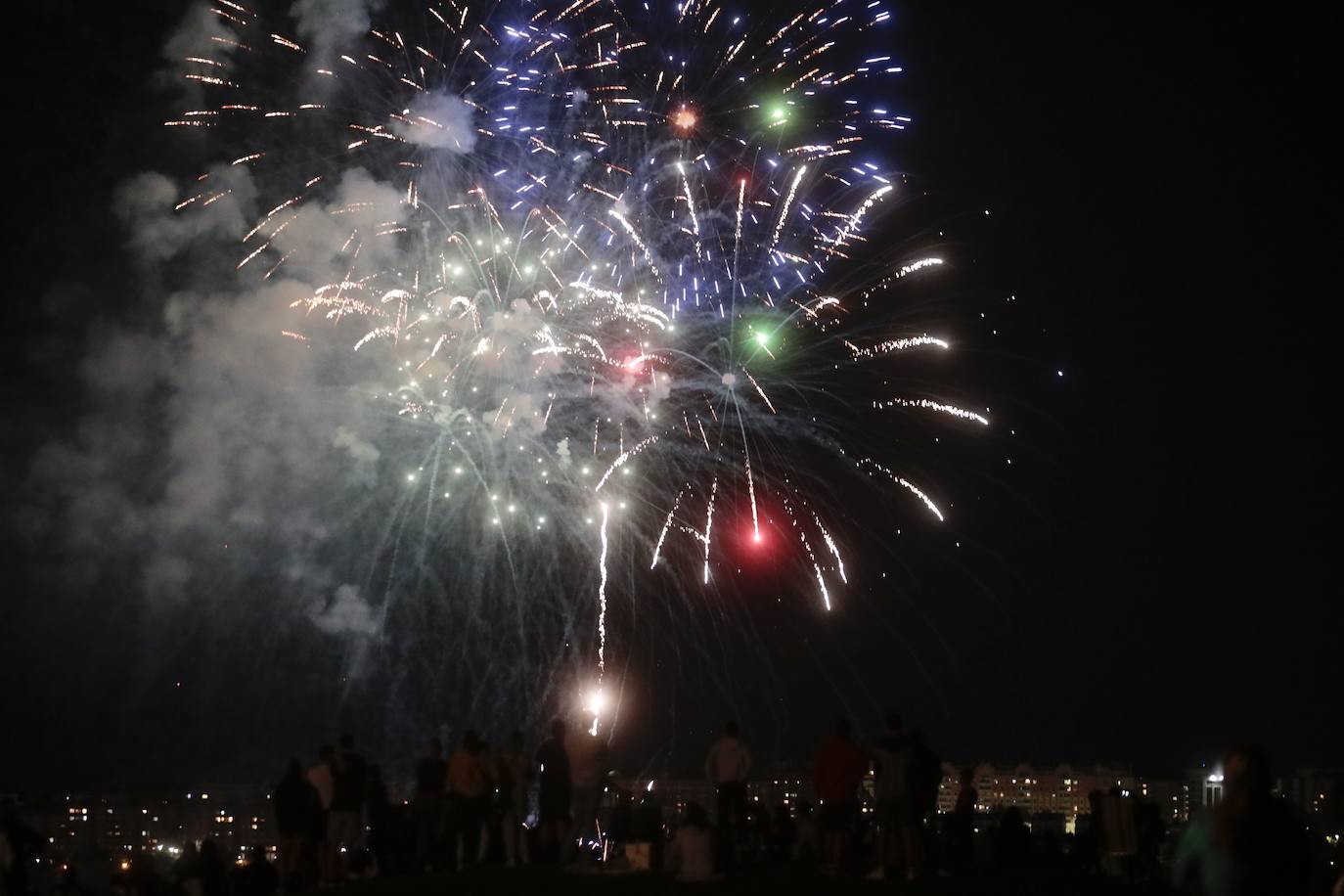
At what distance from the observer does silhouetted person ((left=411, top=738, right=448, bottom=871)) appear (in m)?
15.3

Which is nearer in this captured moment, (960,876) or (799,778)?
(960,876)

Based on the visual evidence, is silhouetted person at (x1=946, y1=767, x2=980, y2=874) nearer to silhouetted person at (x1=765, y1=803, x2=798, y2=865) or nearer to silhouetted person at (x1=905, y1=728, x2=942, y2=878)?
silhouetted person at (x1=905, y1=728, x2=942, y2=878)

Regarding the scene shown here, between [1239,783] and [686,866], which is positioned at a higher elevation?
[1239,783]

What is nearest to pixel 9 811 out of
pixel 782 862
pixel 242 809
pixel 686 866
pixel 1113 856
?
pixel 686 866

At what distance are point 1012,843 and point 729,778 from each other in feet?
13.8

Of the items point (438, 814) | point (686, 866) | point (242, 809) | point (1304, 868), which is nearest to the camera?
point (1304, 868)

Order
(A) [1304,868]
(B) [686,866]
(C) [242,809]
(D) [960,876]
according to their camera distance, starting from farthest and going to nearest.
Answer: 1. (C) [242,809]
2. (D) [960,876]
3. (B) [686,866]
4. (A) [1304,868]

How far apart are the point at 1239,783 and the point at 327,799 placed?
1035 centimetres

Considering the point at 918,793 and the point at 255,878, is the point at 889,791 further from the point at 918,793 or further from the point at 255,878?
the point at 255,878

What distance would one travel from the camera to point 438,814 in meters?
15.4

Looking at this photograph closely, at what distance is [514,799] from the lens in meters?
15.4

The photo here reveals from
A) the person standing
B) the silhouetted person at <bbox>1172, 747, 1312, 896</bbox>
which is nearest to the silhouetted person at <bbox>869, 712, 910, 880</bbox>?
the person standing

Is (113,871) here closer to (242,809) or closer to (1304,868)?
(1304,868)

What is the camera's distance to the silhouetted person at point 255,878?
13977mm
